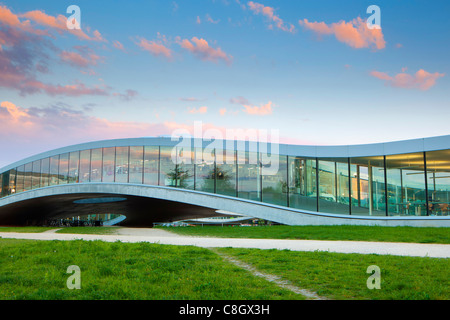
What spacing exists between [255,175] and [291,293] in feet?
73.6

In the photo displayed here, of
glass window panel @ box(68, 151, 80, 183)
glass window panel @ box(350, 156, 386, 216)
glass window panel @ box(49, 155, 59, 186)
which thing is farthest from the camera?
glass window panel @ box(49, 155, 59, 186)

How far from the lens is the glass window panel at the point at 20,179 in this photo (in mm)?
44675

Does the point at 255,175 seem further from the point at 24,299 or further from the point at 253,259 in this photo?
the point at 24,299

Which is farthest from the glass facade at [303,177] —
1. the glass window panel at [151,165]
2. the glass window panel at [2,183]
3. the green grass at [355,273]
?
the glass window panel at [2,183]

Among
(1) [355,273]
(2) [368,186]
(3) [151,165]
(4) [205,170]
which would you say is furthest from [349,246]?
(3) [151,165]

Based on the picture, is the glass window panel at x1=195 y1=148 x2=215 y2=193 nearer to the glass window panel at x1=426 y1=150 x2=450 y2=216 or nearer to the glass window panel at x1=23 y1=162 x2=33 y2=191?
the glass window panel at x1=426 y1=150 x2=450 y2=216

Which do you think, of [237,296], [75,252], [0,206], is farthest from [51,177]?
[237,296]

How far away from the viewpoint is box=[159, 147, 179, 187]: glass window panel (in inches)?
1235

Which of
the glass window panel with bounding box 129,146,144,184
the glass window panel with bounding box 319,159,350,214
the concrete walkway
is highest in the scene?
the glass window panel with bounding box 129,146,144,184

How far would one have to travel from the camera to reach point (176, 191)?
31016mm

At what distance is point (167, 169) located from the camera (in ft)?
104

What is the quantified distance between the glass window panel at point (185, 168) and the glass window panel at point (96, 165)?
9265mm

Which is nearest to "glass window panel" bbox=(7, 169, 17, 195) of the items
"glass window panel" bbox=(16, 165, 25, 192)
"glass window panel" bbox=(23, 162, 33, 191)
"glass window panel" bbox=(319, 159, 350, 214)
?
"glass window panel" bbox=(16, 165, 25, 192)

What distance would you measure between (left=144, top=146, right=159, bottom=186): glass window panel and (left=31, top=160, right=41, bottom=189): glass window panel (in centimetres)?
1673
